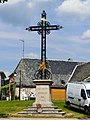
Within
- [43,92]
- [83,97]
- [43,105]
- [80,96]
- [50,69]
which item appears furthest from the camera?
[50,69]

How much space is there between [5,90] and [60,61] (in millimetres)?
13564

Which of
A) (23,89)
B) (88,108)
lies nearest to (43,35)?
(88,108)

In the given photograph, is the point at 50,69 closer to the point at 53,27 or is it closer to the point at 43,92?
the point at 53,27

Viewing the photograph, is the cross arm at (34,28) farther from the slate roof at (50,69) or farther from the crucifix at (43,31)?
the slate roof at (50,69)

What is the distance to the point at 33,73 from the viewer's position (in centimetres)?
7388

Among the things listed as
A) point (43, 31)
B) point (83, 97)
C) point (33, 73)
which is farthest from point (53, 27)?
point (33, 73)

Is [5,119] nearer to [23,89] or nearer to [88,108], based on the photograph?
[88,108]

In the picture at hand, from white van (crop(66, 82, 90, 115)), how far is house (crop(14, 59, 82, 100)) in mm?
38097

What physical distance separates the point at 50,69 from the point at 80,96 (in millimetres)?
48934

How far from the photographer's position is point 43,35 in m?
29.6

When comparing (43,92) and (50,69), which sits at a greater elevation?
(50,69)

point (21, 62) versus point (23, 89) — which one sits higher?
point (21, 62)

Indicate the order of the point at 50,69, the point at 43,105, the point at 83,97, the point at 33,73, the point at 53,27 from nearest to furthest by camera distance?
the point at 43,105 → the point at 83,97 → the point at 53,27 → the point at 33,73 → the point at 50,69

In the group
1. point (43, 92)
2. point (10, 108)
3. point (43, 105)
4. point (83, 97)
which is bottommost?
point (10, 108)
